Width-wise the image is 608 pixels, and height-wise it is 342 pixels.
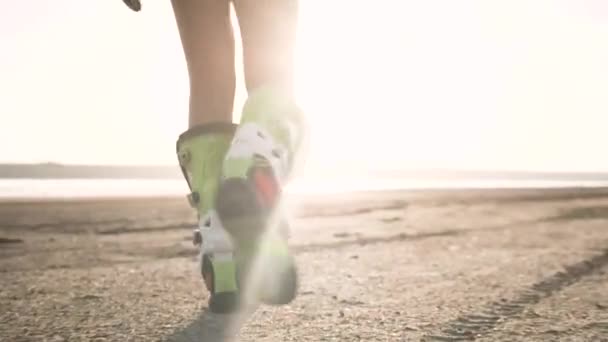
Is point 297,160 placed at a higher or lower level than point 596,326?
higher

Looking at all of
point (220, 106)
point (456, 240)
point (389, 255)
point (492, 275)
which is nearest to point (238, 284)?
point (220, 106)

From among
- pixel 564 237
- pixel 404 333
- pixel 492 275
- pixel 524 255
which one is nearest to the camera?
pixel 404 333

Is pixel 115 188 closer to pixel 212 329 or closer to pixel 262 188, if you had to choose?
pixel 212 329

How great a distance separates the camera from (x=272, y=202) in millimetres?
1523

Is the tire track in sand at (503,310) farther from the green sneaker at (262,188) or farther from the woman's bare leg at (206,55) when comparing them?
the woman's bare leg at (206,55)

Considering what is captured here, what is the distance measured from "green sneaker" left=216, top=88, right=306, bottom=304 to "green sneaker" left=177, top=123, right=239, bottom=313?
1.6 inches

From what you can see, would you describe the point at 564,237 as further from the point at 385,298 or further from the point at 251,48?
the point at 251,48

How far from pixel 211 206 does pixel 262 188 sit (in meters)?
0.16

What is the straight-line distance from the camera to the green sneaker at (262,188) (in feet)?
4.86

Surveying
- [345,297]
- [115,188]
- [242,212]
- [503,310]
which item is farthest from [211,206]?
[115,188]

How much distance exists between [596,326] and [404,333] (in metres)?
0.47

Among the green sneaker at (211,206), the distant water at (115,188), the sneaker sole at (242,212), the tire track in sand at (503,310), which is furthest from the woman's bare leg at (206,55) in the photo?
the distant water at (115,188)

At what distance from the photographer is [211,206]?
160 cm

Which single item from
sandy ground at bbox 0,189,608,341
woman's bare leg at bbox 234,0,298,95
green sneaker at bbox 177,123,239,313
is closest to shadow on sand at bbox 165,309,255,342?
sandy ground at bbox 0,189,608,341
